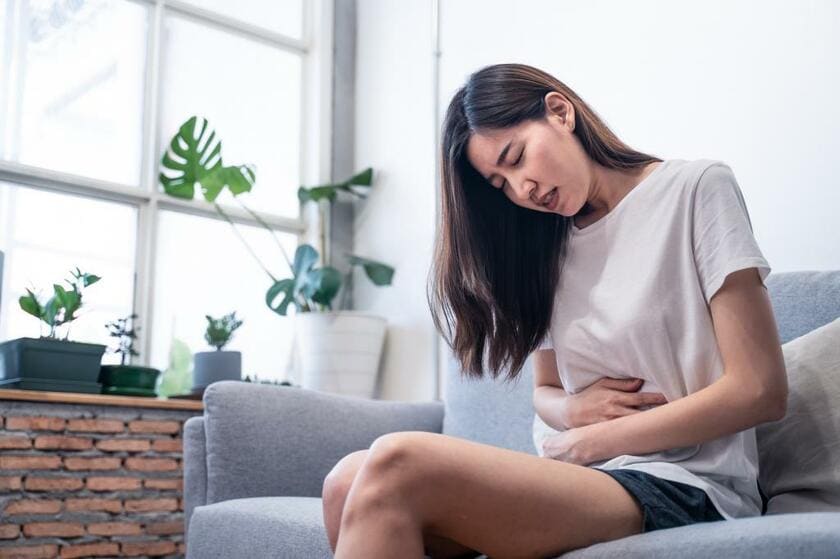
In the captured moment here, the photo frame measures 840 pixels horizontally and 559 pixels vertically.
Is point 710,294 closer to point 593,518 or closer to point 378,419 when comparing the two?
point 593,518

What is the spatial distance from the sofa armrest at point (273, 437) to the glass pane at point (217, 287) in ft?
4.82

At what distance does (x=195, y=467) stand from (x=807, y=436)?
1275 mm

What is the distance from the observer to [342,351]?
3451 mm

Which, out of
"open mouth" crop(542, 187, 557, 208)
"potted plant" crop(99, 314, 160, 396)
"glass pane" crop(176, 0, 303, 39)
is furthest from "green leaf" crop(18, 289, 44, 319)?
"open mouth" crop(542, 187, 557, 208)

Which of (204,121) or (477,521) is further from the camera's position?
(204,121)

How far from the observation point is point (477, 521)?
1105 millimetres

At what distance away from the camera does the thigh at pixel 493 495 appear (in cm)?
108

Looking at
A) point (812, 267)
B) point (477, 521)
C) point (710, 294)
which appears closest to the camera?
point (477, 521)

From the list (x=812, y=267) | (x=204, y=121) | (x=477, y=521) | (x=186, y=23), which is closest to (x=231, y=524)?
(x=477, y=521)

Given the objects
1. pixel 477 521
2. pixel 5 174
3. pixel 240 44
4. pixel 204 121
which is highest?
pixel 240 44

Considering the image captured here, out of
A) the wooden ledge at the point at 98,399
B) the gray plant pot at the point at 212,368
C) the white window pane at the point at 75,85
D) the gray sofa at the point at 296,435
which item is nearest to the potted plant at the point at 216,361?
the gray plant pot at the point at 212,368

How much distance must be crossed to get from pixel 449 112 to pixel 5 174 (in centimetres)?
227

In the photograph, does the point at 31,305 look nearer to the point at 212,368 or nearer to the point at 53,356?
the point at 53,356

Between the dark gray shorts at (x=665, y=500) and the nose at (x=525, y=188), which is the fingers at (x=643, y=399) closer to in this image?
the dark gray shorts at (x=665, y=500)
